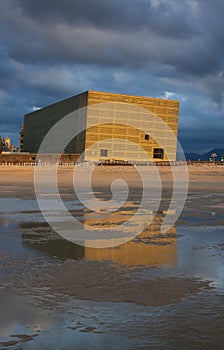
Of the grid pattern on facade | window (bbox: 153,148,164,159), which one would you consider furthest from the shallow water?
window (bbox: 153,148,164,159)

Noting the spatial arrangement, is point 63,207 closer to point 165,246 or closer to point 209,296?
point 165,246

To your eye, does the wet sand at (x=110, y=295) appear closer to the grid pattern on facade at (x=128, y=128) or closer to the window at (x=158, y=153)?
the grid pattern on facade at (x=128, y=128)

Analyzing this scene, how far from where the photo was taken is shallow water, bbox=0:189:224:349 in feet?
14.9

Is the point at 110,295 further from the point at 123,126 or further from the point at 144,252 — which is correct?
the point at 123,126

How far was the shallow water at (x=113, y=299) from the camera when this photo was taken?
4.55m

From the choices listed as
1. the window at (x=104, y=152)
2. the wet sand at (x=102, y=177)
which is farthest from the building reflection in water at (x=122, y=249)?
the window at (x=104, y=152)

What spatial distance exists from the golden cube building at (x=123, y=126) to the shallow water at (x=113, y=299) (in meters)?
101

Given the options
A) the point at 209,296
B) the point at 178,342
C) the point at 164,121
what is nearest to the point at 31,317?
the point at 178,342

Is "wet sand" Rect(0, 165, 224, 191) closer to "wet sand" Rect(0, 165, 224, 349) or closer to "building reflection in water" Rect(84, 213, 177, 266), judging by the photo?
"building reflection in water" Rect(84, 213, 177, 266)

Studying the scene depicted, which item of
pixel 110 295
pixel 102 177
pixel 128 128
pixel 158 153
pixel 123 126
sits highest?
pixel 123 126

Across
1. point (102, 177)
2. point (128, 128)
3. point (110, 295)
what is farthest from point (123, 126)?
point (110, 295)

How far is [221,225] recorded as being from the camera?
46.1 feet

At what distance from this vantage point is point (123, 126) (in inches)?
4692

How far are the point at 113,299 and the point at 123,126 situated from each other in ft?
375
